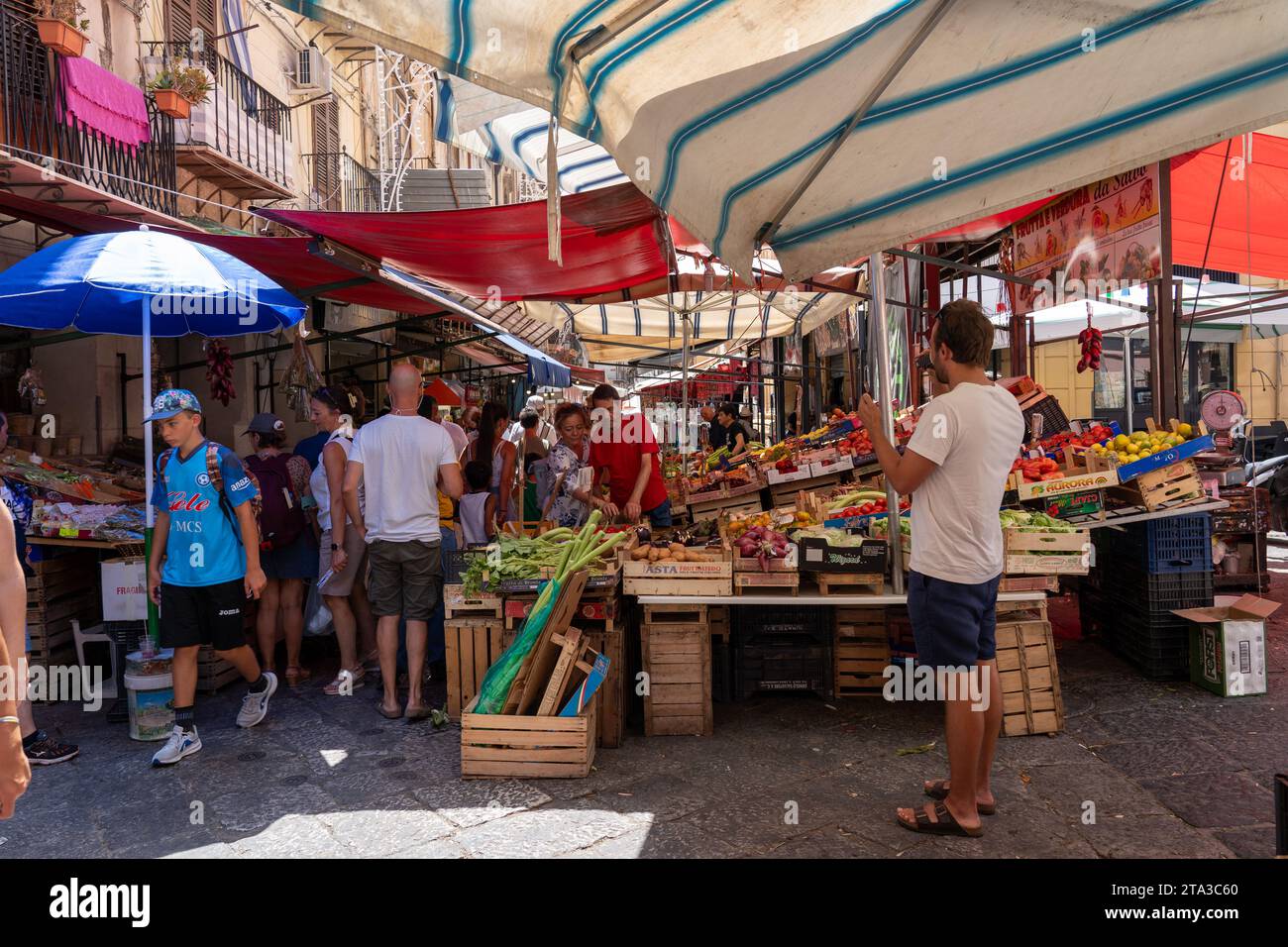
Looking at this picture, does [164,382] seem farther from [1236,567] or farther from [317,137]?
[1236,567]

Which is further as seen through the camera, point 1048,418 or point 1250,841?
point 1048,418

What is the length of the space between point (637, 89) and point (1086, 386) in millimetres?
20840

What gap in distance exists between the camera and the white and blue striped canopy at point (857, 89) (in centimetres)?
301

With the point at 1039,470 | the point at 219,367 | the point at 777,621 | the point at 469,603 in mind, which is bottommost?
the point at 777,621

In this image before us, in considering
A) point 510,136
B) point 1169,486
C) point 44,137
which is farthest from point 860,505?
point 44,137

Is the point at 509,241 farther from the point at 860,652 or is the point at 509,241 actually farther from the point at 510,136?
the point at 860,652

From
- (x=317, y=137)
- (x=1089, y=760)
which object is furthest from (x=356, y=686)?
(x=317, y=137)

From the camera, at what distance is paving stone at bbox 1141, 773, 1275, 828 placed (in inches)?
164

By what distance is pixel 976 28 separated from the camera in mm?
3393

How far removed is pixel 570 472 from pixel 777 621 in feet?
7.72

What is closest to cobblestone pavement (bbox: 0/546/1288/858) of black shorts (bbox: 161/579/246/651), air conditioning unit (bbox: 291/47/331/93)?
black shorts (bbox: 161/579/246/651)

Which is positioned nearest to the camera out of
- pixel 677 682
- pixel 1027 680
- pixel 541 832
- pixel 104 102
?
pixel 541 832

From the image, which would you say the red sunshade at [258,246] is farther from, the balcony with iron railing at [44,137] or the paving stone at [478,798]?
the paving stone at [478,798]

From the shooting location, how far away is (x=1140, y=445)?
6477mm
